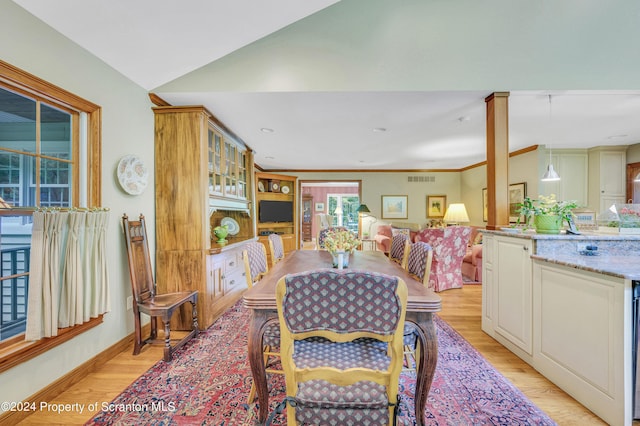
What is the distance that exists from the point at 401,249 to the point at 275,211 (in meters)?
4.39

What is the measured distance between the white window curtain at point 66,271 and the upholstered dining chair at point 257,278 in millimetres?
1150

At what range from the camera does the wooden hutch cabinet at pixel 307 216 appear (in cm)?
1143

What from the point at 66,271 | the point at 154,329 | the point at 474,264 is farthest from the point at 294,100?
the point at 474,264

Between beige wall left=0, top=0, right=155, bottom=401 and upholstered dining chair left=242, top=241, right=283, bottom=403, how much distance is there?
130cm

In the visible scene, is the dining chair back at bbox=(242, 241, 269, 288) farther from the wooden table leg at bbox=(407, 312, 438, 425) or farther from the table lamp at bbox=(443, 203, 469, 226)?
the table lamp at bbox=(443, 203, 469, 226)

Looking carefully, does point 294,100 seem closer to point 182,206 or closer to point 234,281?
point 182,206

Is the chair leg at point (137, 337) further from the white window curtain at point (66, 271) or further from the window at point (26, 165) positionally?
the window at point (26, 165)

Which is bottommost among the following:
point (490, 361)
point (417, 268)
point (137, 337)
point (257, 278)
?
point (490, 361)

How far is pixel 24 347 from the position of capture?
158 centimetres

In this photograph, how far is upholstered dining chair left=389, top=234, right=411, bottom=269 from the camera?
7.97 feet

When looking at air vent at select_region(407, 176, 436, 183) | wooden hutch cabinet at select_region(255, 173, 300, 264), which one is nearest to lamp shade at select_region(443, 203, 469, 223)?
air vent at select_region(407, 176, 436, 183)

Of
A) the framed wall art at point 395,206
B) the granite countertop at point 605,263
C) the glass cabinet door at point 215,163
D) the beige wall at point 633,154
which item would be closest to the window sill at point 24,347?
the glass cabinet door at point 215,163

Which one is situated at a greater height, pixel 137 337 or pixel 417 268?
pixel 417 268

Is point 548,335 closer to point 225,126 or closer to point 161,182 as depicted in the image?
point 161,182
